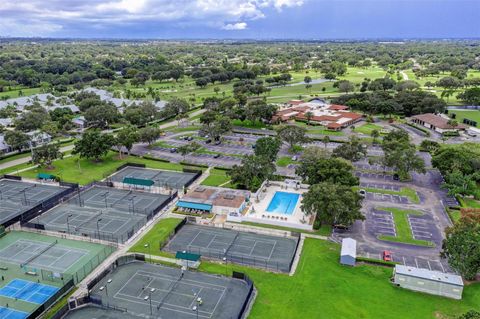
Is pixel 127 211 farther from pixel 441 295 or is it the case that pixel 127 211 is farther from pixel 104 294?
pixel 441 295

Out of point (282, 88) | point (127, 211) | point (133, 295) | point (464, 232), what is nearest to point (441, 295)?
point (464, 232)

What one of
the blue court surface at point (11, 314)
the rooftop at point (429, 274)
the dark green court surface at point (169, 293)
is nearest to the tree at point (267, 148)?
the dark green court surface at point (169, 293)

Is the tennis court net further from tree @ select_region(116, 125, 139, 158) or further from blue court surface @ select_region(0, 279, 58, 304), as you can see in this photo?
tree @ select_region(116, 125, 139, 158)

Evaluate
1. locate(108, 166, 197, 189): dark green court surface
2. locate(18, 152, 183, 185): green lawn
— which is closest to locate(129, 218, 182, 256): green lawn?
locate(108, 166, 197, 189): dark green court surface

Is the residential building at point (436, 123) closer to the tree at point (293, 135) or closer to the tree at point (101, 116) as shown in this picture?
the tree at point (293, 135)

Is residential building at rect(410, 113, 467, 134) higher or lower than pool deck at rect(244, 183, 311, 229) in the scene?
higher
